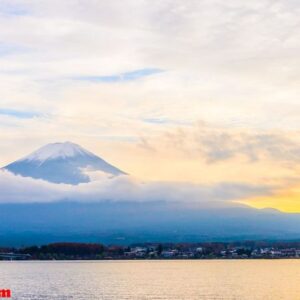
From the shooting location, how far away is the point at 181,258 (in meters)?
149

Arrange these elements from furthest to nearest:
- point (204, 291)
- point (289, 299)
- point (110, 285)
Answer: point (110, 285)
point (204, 291)
point (289, 299)

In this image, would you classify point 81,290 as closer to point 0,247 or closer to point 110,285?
point 110,285

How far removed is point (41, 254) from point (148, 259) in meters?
19.4

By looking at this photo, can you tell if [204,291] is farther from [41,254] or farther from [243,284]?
[41,254]

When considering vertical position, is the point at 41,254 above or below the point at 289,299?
above

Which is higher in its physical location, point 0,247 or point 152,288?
point 0,247

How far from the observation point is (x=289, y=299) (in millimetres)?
51969

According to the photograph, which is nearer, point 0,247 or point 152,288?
point 152,288

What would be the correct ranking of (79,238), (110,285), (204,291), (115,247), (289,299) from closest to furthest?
(289,299) → (204,291) → (110,285) → (115,247) → (79,238)

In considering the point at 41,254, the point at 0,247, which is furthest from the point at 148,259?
the point at 0,247

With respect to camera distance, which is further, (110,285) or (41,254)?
(41,254)

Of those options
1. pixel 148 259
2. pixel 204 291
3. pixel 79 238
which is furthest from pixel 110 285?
pixel 79 238

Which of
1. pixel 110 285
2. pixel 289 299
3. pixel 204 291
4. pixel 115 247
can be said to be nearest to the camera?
pixel 289 299

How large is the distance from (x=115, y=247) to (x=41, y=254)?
15.9m
